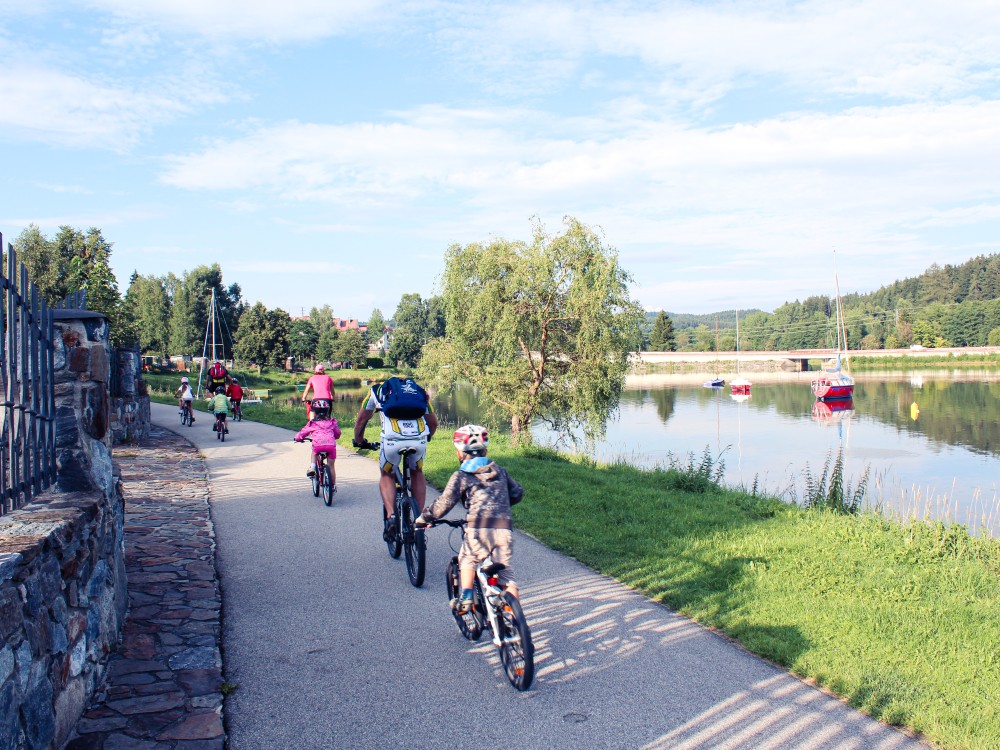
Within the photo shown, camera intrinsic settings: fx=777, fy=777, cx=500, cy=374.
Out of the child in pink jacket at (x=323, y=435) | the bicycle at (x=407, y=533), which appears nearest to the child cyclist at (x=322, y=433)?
the child in pink jacket at (x=323, y=435)

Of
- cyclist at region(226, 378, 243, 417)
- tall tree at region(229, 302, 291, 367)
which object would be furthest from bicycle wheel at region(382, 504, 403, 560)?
tall tree at region(229, 302, 291, 367)

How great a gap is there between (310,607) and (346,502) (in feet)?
13.5

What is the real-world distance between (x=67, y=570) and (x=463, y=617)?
7.69 feet

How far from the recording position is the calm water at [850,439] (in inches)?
690

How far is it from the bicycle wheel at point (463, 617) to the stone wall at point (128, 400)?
37.8 ft

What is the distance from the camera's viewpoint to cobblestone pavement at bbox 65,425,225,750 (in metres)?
3.73

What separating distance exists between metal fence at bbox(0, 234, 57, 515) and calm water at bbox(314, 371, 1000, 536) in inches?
385

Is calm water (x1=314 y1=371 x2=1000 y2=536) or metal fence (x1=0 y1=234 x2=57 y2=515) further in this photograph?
calm water (x1=314 y1=371 x2=1000 y2=536)

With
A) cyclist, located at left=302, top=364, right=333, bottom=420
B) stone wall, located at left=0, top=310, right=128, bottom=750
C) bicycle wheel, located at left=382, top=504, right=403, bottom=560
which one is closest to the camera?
stone wall, located at left=0, top=310, right=128, bottom=750

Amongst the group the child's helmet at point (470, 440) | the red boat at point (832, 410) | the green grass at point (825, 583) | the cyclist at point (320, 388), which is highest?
the cyclist at point (320, 388)

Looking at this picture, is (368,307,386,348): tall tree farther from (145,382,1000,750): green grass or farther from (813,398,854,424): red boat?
(145,382,1000,750): green grass

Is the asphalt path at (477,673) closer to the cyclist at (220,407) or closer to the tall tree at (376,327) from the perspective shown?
the cyclist at (220,407)

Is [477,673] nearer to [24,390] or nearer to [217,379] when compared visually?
[24,390]

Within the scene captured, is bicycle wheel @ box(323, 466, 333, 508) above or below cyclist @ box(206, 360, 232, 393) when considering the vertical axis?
below
